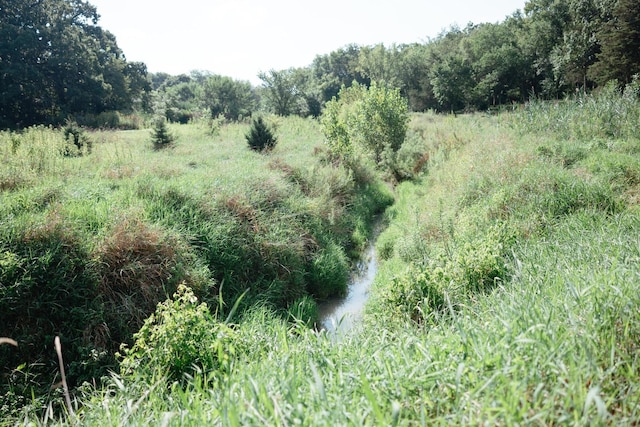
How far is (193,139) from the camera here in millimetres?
16906

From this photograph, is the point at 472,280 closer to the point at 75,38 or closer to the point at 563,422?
the point at 563,422

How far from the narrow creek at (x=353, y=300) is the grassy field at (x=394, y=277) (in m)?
0.35

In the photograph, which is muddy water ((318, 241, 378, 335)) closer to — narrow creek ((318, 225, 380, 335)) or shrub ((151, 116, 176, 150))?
narrow creek ((318, 225, 380, 335))

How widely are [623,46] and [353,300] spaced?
20631 millimetres

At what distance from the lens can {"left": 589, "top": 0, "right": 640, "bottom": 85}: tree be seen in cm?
1686

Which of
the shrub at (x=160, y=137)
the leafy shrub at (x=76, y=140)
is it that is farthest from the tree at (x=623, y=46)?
the leafy shrub at (x=76, y=140)

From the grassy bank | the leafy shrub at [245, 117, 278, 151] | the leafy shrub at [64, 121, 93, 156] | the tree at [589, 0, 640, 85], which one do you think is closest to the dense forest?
the tree at [589, 0, 640, 85]

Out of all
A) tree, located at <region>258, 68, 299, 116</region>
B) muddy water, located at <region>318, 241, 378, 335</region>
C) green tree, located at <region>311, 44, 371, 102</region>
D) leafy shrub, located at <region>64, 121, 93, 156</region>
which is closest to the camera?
muddy water, located at <region>318, 241, 378, 335</region>

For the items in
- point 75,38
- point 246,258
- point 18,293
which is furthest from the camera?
point 75,38

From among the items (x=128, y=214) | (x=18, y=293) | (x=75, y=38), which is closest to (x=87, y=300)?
(x=18, y=293)

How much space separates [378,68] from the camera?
135ft

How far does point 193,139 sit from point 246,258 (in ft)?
39.9

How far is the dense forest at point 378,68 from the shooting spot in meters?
21.9

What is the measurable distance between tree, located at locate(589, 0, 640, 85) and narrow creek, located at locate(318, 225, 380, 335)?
663 inches
